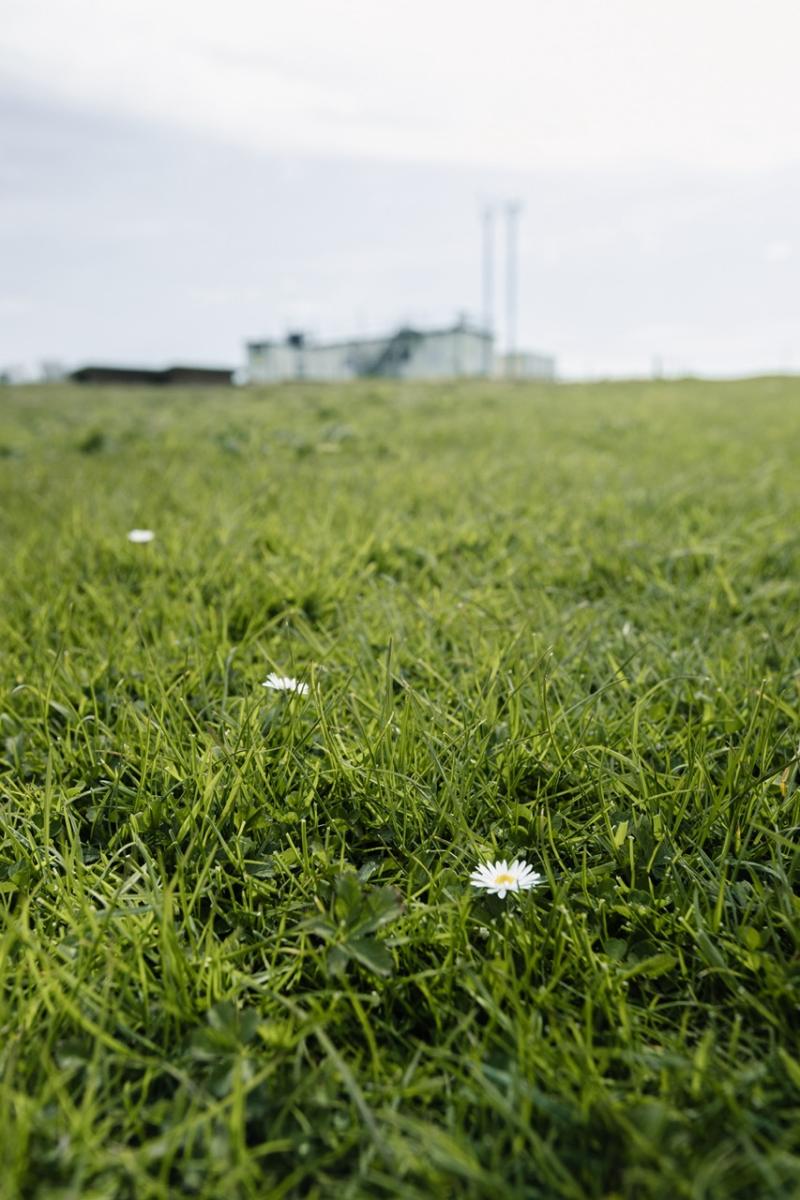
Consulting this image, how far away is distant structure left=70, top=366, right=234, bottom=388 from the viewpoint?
25062mm

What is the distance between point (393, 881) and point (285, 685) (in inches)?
20.4

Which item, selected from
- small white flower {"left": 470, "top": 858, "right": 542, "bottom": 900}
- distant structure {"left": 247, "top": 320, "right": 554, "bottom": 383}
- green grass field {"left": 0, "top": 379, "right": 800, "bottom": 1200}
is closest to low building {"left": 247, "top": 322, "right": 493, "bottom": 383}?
distant structure {"left": 247, "top": 320, "right": 554, "bottom": 383}

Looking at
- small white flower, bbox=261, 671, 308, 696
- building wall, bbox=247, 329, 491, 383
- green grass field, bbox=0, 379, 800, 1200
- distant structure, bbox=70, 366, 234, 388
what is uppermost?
building wall, bbox=247, 329, 491, 383

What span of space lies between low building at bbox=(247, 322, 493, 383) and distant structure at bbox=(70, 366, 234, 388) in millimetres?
11482

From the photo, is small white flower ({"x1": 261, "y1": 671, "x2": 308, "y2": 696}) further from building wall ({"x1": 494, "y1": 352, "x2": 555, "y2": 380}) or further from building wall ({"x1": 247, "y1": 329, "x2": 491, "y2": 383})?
building wall ({"x1": 494, "y1": 352, "x2": 555, "y2": 380})

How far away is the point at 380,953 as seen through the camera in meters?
1.03

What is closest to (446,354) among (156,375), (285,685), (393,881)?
(156,375)

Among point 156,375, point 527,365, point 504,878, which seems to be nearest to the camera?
point 504,878

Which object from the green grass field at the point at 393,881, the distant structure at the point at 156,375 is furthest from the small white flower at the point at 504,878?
the distant structure at the point at 156,375

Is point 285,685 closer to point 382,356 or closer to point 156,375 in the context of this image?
point 156,375

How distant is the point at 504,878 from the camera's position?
3.72 feet

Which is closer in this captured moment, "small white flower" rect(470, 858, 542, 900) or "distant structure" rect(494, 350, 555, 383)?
"small white flower" rect(470, 858, 542, 900)

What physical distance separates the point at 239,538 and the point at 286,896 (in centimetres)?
172

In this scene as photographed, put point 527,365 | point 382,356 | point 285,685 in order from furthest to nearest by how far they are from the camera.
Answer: point 527,365, point 382,356, point 285,685
